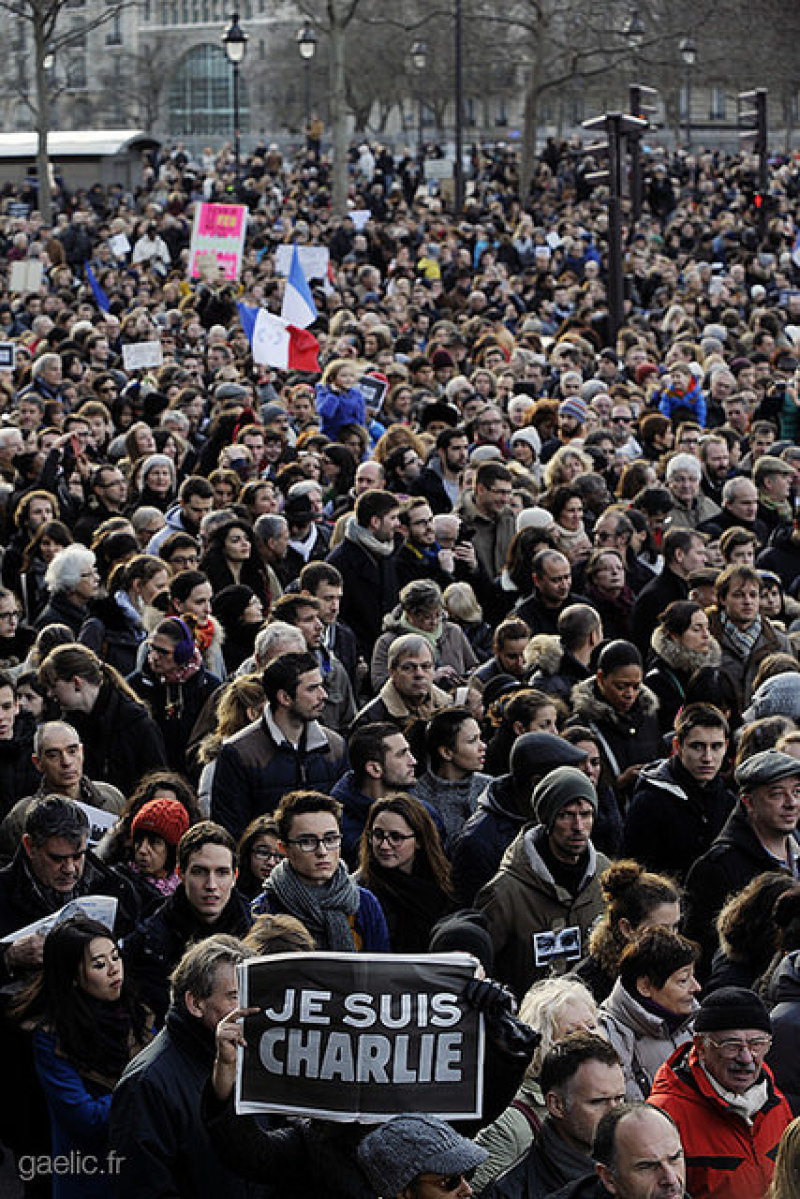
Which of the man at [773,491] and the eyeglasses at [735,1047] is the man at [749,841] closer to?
the eyeglasses at [735,1047]

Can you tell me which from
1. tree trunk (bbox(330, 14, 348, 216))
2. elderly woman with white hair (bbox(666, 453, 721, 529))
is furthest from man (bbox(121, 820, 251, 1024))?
tree trunk (bbox(330, 14, 348, 216))

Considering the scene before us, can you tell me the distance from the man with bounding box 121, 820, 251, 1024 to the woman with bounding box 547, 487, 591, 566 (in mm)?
4827

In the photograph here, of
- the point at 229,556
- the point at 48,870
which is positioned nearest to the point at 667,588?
the point at 229,556

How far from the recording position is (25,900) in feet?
19.6

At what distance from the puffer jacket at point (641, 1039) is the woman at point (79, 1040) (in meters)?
1.24

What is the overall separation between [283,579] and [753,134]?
21.8 meters

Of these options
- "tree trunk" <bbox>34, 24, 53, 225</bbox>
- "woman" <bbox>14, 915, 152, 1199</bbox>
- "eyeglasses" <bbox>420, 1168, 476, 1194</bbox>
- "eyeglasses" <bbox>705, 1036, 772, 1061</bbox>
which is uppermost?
"tree trunk" <bbox>34, 24, 53, 225</bbox>

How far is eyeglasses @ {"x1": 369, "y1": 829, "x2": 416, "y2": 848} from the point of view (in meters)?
6.18

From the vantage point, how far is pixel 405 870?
6.27 meters

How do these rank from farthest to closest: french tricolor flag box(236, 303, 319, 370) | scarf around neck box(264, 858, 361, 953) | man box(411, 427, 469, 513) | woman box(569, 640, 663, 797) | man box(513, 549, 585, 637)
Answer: french tricolor flag box(236, 303, 319, 370) < man box(411, 427, 469, 513) < man box(513, 549, 585, 637) < woman box(569, 640, 663, 797) < scarf around neck box(264, 858, 361, 953)

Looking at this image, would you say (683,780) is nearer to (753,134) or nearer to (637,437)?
(637,437)

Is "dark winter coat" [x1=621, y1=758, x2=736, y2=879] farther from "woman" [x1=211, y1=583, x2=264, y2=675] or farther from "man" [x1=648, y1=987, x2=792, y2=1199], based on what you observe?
"woman" [x1=211, y1=583, x2=264, y2=675]

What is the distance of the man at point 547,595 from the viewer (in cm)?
895

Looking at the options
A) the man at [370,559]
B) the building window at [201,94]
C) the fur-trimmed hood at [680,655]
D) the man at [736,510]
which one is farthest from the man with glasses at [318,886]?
the building window at [201,94]
